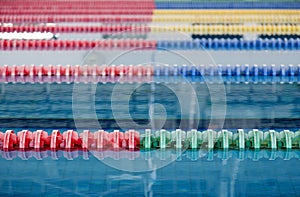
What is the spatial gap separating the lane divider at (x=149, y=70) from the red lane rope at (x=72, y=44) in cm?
139

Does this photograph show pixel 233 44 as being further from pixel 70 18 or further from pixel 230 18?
pixel 70 18

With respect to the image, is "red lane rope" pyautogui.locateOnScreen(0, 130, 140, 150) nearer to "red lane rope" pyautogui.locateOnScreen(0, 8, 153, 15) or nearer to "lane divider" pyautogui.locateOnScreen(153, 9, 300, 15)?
"red lane rope" pyautogui.locateOnScreen(0, 8, 153, 15)

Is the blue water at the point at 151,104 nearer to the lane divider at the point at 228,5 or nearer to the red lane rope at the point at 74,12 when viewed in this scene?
the red lane rope at the point at 74,12

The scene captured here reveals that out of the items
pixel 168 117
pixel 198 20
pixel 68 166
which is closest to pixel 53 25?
pixel 198 20

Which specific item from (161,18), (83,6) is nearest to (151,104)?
(161,18)

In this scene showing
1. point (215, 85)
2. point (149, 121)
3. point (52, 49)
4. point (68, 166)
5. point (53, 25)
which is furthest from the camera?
point (53, 25)

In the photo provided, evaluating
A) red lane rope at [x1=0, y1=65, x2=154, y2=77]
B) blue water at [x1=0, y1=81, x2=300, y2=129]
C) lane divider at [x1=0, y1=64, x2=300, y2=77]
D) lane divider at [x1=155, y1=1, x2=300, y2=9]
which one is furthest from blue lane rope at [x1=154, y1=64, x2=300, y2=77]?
lane divider at [x1=155, y1=1, x2=300, y2=9]

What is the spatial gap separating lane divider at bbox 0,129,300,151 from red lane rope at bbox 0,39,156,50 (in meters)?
4.01

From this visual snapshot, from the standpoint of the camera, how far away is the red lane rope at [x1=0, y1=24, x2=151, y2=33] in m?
10.1

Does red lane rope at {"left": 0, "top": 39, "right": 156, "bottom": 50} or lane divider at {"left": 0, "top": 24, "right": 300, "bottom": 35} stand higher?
lane divider at {"left": 0, "top": 24, "right": 300, "bottom": 35}

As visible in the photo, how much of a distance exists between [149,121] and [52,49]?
138 inches

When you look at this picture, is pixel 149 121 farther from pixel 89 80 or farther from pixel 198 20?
pixel 198 20

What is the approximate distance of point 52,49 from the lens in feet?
29.3

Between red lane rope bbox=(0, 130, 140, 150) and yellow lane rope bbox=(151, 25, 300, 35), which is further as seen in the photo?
yellow lane rope bbox=(151, 25, 300, 35)
